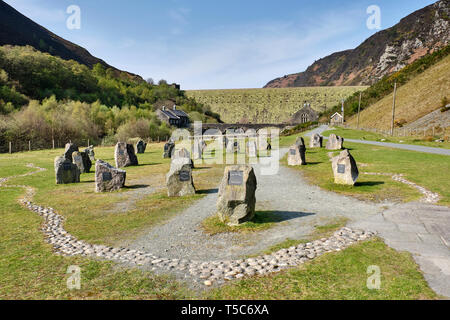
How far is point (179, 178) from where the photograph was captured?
1222 centimetres

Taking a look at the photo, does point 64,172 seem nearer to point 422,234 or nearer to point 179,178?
point 179,178

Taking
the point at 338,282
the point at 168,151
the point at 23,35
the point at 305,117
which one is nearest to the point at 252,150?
the point at 168,151

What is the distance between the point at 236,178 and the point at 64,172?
38.1ft

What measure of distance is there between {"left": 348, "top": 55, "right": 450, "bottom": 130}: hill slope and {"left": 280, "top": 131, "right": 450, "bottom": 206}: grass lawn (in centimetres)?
3696

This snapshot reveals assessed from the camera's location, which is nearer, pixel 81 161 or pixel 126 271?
pixel 126 271

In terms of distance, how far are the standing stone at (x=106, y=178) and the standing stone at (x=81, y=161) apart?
261 inches

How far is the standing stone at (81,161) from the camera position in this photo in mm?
18891

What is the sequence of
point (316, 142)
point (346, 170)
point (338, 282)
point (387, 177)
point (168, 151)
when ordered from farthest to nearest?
point (316, 142) < point (168, 151) < point (387, 177) < point (346, 170) < point (338, 282)

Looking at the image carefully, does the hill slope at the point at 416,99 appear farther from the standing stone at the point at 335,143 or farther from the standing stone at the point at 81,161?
the standing stone at the point at 81,161

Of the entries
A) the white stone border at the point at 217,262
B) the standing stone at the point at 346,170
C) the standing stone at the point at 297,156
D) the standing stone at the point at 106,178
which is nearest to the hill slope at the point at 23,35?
the standing stone at the point at 106,178

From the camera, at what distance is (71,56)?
149m
